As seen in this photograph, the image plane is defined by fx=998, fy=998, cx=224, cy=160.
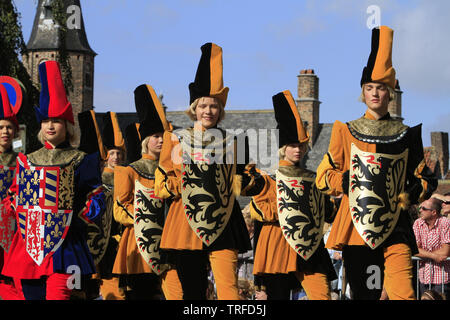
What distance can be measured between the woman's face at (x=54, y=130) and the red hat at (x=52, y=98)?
0.13 ft

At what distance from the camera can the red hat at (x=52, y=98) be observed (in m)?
8.39

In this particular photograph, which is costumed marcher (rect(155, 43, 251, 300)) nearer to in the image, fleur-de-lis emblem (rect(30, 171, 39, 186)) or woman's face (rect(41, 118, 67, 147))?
woman's face (rect(41, 118, 67, 147))

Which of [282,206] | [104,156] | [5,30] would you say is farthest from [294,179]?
[5,30]

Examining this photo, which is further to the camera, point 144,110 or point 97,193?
point 144,110

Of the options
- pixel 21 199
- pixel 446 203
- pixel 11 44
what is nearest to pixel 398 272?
pixel 21 199

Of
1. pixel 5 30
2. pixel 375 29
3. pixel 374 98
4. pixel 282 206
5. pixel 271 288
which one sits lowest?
pixel 271 288

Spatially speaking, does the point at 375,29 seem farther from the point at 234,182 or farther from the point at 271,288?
the point at 271,288

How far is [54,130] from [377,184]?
2730 millimetres

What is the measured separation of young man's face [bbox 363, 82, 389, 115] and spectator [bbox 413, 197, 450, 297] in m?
3.22

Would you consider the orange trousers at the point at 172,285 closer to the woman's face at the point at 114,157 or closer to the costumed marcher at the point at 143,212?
the costumed marcher at the point at 143,212

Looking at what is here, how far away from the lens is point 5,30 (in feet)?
78.0

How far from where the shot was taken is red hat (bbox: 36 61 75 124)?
27.5 feet
